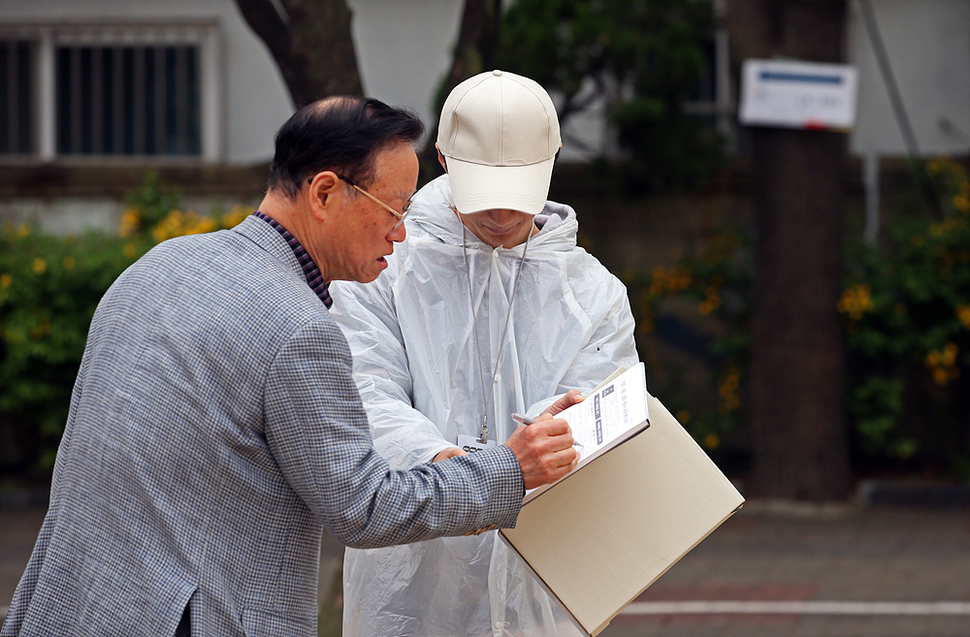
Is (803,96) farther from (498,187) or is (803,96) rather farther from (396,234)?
(396,234)

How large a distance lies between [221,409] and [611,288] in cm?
111

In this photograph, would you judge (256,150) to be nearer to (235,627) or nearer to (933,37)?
(933,37)

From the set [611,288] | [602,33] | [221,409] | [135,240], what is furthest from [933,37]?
[221,409]

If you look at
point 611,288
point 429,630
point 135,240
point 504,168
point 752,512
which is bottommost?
point 752,512

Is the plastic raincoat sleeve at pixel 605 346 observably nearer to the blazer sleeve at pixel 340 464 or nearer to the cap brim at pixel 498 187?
the cap brim at pixel 498 187

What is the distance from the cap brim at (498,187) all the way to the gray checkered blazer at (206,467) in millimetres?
641

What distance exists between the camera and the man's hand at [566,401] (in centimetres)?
217

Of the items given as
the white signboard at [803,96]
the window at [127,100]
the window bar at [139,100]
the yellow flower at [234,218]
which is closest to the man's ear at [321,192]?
the yellow flower at [234,218]

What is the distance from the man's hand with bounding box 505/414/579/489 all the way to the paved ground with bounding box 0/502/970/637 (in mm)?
3494

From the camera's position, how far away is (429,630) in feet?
7.84

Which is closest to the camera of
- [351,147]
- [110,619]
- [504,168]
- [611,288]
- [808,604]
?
[110,619]

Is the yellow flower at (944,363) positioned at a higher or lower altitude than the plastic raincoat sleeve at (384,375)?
lower

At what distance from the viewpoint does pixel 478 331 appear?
2469mm

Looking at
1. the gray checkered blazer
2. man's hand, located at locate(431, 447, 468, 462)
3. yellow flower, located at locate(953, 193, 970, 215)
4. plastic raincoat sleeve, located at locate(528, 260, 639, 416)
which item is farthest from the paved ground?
the gray checkered blazer
